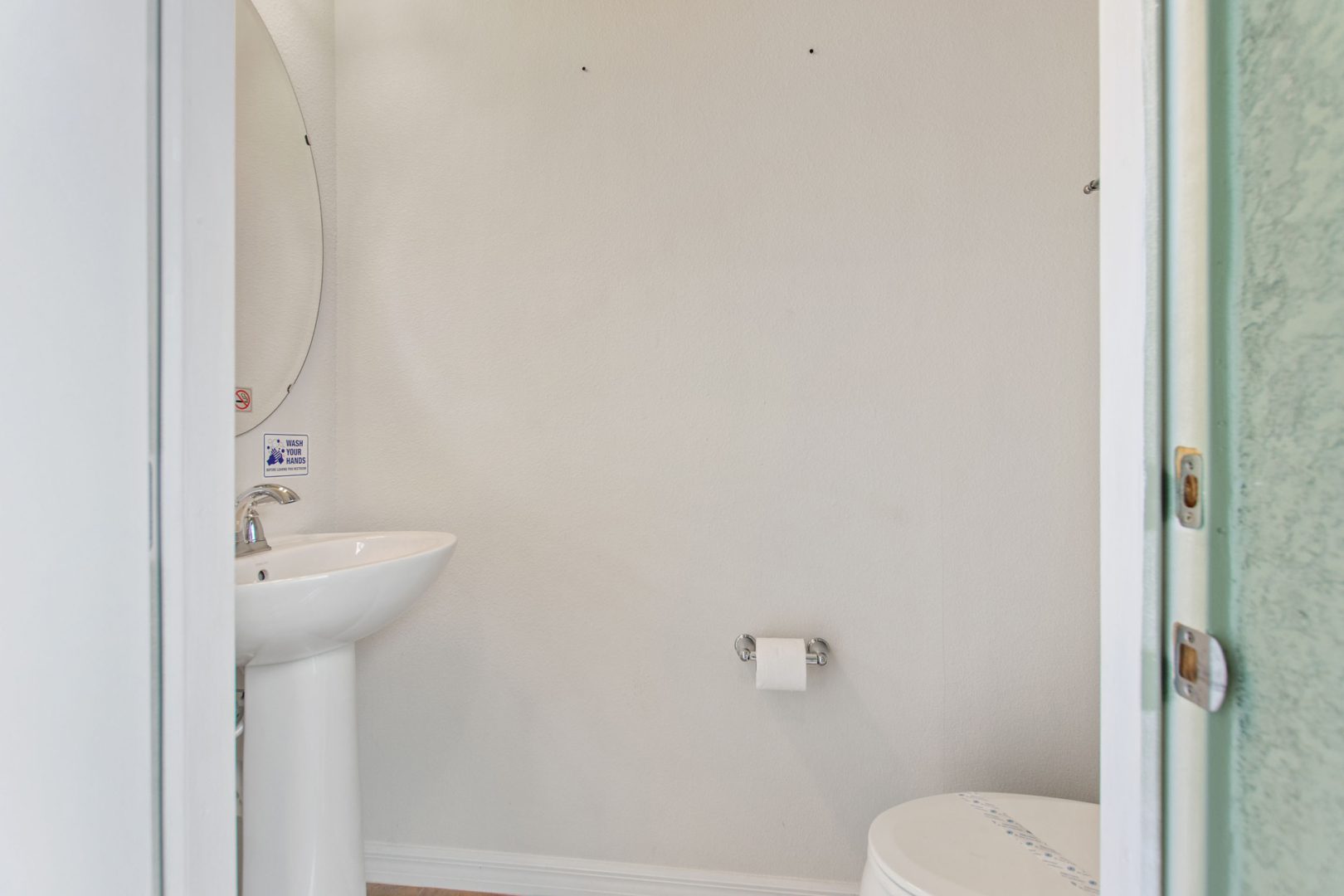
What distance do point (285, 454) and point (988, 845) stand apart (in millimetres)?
1507

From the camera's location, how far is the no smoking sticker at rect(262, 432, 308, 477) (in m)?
1.28

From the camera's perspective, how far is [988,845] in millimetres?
972

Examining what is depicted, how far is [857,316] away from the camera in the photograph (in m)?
1.34

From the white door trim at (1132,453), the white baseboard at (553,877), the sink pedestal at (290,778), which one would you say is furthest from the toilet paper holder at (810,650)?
the white door trim at (1132,453)

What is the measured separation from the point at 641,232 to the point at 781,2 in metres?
0.58

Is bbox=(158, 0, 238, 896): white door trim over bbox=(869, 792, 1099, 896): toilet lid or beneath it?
over

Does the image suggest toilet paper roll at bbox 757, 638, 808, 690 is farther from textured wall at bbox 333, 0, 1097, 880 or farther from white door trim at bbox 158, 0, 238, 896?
white door trim at bbox 158, 0, 238, 896

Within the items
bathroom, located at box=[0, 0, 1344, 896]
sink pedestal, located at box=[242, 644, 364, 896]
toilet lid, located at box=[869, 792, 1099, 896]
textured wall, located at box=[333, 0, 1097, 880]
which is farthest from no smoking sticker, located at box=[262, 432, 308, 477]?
toilet lid, located at box=[869, 792, 1099, 896]

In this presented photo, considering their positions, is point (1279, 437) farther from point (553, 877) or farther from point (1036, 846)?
point (553, 877)

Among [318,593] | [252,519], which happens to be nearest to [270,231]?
[252,519]

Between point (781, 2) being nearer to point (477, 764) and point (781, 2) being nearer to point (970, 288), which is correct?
point (970, 288)

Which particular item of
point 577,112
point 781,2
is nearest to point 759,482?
point 577,112

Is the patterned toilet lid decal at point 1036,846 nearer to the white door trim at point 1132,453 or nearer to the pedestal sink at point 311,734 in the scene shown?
the white door trim at point 1132,453

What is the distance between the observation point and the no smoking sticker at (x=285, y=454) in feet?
4.20
